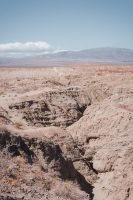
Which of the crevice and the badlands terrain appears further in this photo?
the crevice

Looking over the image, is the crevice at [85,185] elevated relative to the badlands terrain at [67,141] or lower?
lower

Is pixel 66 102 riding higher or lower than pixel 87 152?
higher

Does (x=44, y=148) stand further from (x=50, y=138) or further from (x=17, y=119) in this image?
(x=17, y=119)

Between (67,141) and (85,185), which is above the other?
(67,141)

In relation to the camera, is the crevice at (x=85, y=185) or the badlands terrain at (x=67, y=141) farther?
the crevice at (x=85, y=185)

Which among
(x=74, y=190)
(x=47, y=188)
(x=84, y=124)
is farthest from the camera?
(x=84, y=124)

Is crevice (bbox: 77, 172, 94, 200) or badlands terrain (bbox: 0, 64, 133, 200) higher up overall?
badlands terrain (bbox: 0, 64, 133, 200)

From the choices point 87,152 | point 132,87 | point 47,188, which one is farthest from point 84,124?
point 47,188

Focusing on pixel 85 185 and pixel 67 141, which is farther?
pixel 67 141
